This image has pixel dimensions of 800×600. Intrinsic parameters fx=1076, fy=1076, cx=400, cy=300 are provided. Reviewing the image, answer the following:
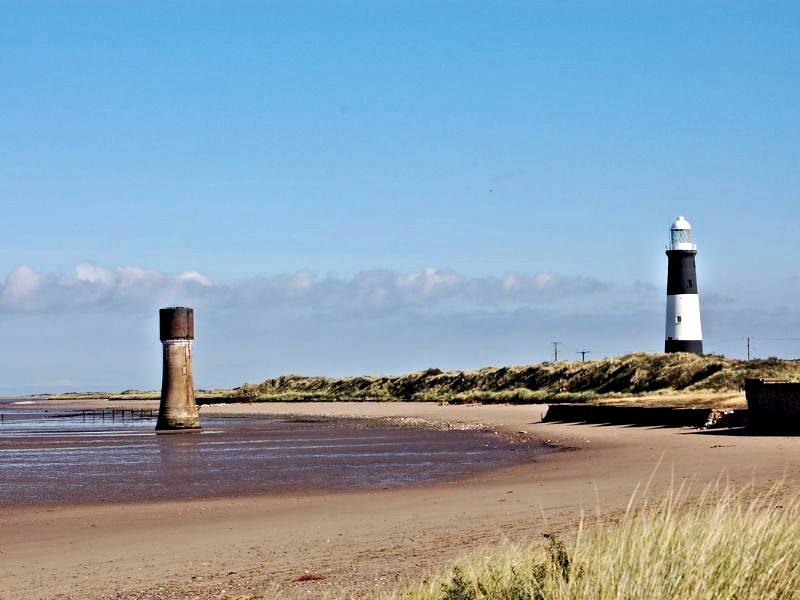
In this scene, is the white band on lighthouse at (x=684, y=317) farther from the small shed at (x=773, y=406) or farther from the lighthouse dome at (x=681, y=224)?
the small shed at (x=773, y=406)

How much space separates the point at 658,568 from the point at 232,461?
839 inches

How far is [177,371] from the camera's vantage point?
42094mm

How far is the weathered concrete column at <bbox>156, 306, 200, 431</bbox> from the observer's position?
4169 cm

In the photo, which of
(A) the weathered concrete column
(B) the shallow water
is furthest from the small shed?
(A) the weathered concrete column

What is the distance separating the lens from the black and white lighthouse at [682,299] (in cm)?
6156

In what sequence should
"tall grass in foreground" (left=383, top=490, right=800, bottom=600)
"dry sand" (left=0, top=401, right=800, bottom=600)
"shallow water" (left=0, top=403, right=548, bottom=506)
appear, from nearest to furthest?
1. "tall grass in foreground" (left=383, top=490, right=800, bottom=600)
2. "dry sand" (left=0, top=401, right=800, bottom=600)
3. "shallow water" (left=0, top=403, right=548, bottom=506)

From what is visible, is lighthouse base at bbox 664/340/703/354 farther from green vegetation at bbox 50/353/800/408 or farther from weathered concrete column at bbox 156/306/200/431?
weathered concrete column at bbox 156/306/200/431

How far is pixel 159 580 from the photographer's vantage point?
34.2ft

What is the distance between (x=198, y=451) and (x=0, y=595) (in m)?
21.6

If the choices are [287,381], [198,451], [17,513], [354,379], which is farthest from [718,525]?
[287,381]

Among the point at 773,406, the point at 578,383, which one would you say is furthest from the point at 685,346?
the point at 773,406

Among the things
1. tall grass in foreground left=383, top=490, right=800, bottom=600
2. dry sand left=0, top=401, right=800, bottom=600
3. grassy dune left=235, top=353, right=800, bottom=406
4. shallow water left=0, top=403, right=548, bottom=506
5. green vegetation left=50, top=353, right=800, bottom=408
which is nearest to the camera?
tall grass in foreground left=383, top=490, right=800, bottom=600

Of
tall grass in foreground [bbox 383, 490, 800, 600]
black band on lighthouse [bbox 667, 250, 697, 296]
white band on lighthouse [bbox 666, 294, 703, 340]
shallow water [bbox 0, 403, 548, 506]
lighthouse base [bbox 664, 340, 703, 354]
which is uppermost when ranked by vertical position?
black band on lighthouse [bbox 667, 250, 697, 296]

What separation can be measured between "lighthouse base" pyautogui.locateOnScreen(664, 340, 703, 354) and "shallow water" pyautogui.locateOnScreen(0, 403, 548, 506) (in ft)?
82.7
